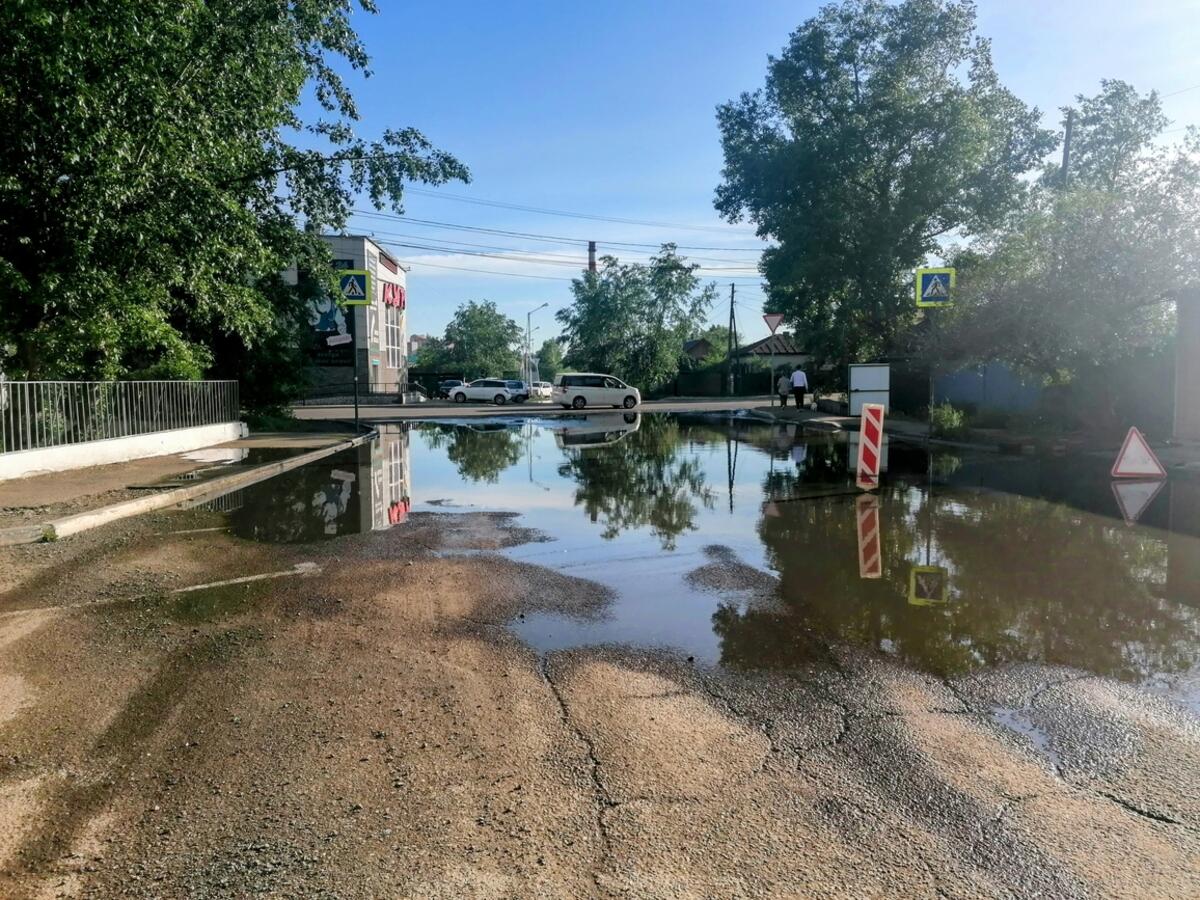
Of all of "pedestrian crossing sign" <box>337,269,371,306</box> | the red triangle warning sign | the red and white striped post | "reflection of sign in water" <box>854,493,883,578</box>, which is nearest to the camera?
"reflection of sign in water" <box>854,493,883,578</box>

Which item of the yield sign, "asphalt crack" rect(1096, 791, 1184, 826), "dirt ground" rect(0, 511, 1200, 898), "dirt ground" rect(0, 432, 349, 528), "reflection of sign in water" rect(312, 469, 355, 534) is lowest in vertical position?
"asphalt crack" rect(1096, 791, 1184, 826)

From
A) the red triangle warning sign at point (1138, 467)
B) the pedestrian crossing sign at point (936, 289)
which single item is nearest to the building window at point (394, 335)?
the pedestrian crossing sign at point (936, 289)

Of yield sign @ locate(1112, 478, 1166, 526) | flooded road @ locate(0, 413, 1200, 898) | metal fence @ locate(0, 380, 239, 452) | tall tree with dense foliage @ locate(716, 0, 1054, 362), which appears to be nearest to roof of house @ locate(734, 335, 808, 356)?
tall tree with dense foliage @ locate(716, 0, 1054, 362)

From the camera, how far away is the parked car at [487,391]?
177 ft

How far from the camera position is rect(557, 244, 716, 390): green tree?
61.9 metres

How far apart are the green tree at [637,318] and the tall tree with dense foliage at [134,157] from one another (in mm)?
42951

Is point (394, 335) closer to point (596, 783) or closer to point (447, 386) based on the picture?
point (447, 386)

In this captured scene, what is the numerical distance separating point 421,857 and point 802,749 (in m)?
1.86

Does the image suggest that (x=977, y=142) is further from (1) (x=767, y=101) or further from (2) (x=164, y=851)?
(2) (x=164, y=851)

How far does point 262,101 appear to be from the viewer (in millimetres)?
16656

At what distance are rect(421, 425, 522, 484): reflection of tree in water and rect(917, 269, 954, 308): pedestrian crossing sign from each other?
1080 cm

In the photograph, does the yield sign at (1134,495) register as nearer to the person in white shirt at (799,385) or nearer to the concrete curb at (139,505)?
Result: the concrete curb at (139,505)

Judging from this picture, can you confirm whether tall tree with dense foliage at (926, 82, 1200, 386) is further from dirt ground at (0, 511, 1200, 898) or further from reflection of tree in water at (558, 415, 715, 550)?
dirt ground at (0, 511, 1200, 898)

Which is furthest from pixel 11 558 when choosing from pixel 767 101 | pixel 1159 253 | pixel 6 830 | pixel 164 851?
pixel 767 101
